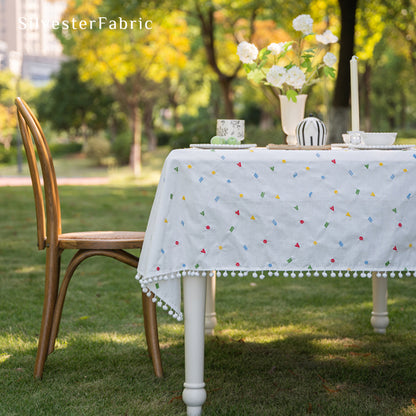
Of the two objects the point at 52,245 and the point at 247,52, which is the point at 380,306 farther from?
the point at 52,245

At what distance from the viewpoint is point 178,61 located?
16.7 m

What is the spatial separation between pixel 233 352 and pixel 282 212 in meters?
1.20

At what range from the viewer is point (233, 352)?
332cm

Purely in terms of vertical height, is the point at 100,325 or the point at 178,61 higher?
the point at 178,61

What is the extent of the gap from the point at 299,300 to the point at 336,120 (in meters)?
5.85

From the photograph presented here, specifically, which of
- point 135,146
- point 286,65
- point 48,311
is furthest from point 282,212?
point 135,146

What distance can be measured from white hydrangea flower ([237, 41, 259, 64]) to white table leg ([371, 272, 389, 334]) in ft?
4.57

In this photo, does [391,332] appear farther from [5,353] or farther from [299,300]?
[5,353]

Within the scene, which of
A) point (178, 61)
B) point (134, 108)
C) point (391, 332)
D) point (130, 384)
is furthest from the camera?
point (134, 108)

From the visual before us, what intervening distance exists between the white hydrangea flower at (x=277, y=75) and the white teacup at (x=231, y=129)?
0.76ft

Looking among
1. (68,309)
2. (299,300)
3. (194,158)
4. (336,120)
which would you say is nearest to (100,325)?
(68,309)

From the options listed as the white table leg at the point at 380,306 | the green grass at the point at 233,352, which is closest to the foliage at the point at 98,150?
the green grass at the point at 233,352

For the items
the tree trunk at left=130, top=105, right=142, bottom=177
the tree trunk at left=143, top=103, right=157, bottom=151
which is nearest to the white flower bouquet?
the tree trunk at left=130, top=105, right=142, bottom=177

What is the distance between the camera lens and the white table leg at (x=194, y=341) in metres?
2.43
